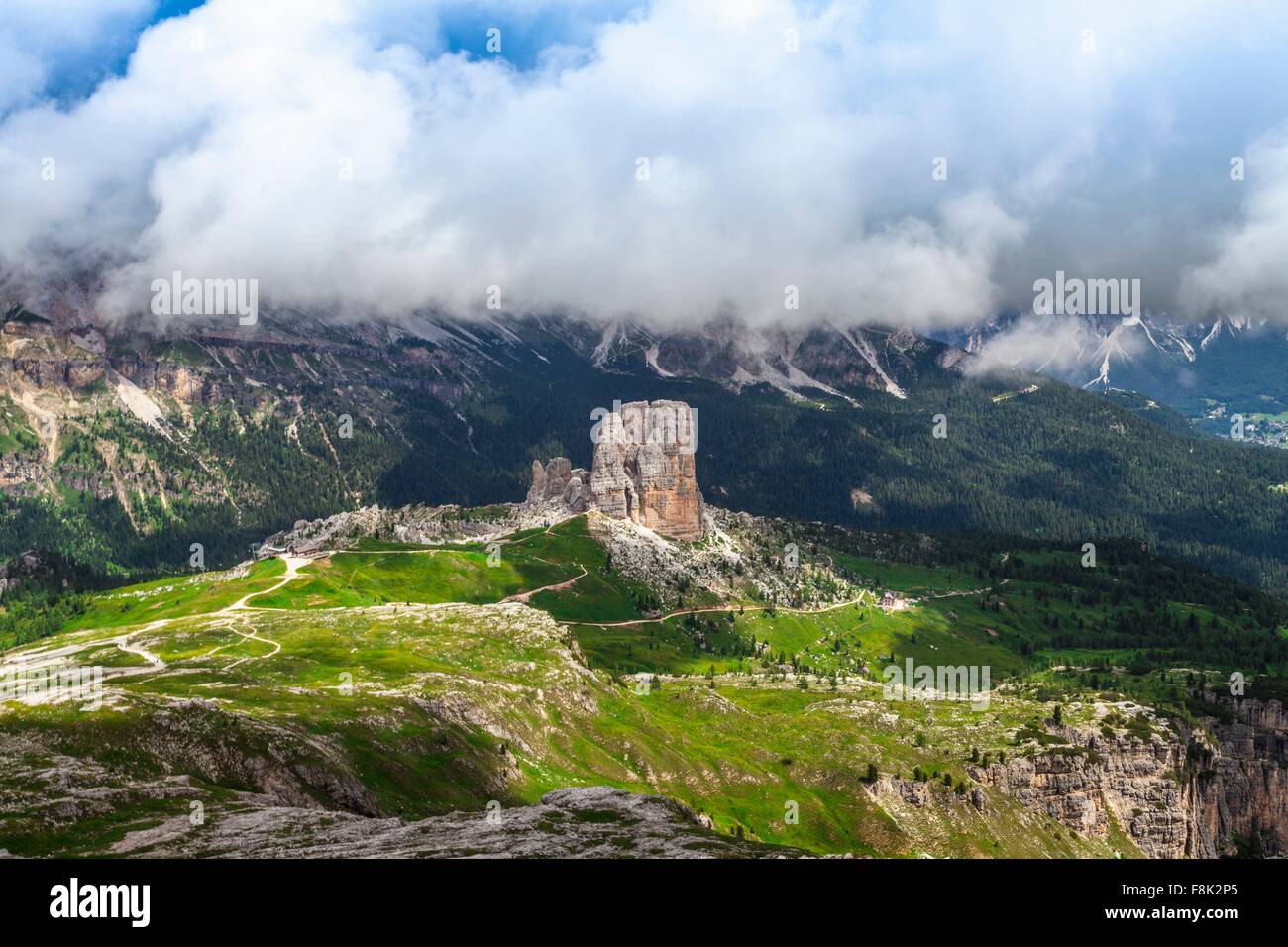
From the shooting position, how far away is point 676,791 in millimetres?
179625

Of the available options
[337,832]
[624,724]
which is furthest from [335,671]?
[337,832]

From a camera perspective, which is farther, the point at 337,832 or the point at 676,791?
the point at 676,791
